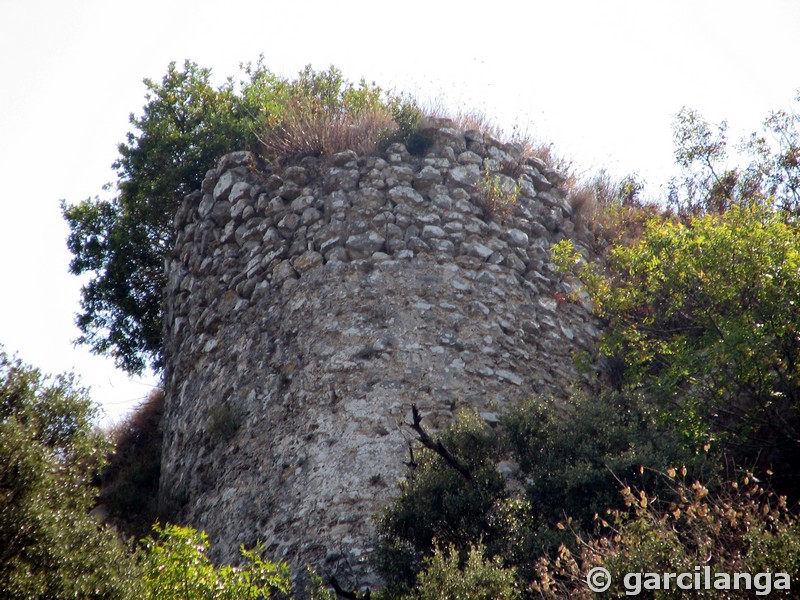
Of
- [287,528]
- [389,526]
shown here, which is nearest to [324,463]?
[287,528]

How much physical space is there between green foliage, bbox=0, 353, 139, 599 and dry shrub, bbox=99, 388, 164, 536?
77.3 inches

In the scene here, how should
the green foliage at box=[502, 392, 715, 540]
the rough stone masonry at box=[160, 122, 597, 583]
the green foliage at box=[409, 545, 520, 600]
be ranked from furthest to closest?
the rough stone masonry at box=[160, 122, 597, 583]
the green foliage at box=[502, 392, 715, 540]
the green foliage at box=[409, 545, 520, 600]

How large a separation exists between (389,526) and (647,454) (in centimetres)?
172

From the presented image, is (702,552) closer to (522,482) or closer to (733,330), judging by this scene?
(522,482)

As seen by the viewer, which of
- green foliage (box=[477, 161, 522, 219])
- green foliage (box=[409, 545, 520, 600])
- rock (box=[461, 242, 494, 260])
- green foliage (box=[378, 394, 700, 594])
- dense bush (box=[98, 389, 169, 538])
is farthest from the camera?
green foliage (box=[477, 161, 522, 219])

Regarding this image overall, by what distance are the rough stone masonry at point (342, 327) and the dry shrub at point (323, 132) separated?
0.21 metres

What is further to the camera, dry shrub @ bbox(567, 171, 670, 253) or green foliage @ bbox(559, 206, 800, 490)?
dry shrub @ bbox(567, 171, 670, 253)

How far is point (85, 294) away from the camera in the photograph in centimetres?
1018

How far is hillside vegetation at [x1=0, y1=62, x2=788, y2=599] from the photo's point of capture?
4102 mm

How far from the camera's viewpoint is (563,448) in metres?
5.62

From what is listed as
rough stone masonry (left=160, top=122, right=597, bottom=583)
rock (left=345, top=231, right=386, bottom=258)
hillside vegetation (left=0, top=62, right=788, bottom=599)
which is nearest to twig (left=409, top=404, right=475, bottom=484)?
hillside vegetation (left=0, top=62, right=788, bottom=599)

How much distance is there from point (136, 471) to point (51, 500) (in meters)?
3.91

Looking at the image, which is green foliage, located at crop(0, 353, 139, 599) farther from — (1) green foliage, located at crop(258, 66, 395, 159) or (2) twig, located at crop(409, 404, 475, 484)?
(1) green foliage, located at crop(258, 66, 395, 159)

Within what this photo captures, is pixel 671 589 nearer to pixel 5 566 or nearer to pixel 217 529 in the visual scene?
pixel 5 566
